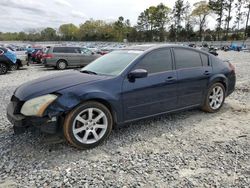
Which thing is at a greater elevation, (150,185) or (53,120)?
(53,120)

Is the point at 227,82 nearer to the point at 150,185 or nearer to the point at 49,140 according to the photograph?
the point at 150,185

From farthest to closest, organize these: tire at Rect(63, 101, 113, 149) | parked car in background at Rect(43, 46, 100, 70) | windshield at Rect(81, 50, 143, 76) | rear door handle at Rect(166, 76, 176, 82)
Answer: parked car in background at Rect(43, 46, 100, 70), rear door handle at Rect(166, 76, 176, 82), windshield at Rect(81, 50, 143, 76), tire at Rect(63, 101, 113, 149)

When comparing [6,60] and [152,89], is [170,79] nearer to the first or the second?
[152,89]

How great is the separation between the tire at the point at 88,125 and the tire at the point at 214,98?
240cm

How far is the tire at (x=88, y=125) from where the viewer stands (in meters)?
3.47

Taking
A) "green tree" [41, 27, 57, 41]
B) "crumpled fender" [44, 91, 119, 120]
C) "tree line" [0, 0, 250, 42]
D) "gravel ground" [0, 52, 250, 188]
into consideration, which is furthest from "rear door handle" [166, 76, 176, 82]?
"green tree" [41, 27, 57, 41]

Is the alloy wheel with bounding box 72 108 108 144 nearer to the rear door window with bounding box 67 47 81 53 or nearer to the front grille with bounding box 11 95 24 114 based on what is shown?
the front grille with bounding box 11 95 24 114

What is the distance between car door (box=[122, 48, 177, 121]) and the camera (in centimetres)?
398

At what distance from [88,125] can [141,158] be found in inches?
35.9

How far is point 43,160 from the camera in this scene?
132 inches

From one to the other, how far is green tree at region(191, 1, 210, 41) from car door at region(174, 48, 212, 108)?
7127 centimetres

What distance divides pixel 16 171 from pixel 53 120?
774 mm

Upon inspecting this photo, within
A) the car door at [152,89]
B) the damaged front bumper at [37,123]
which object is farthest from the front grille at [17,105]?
the car door at [152,89]

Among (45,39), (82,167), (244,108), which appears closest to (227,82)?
(244,108)
